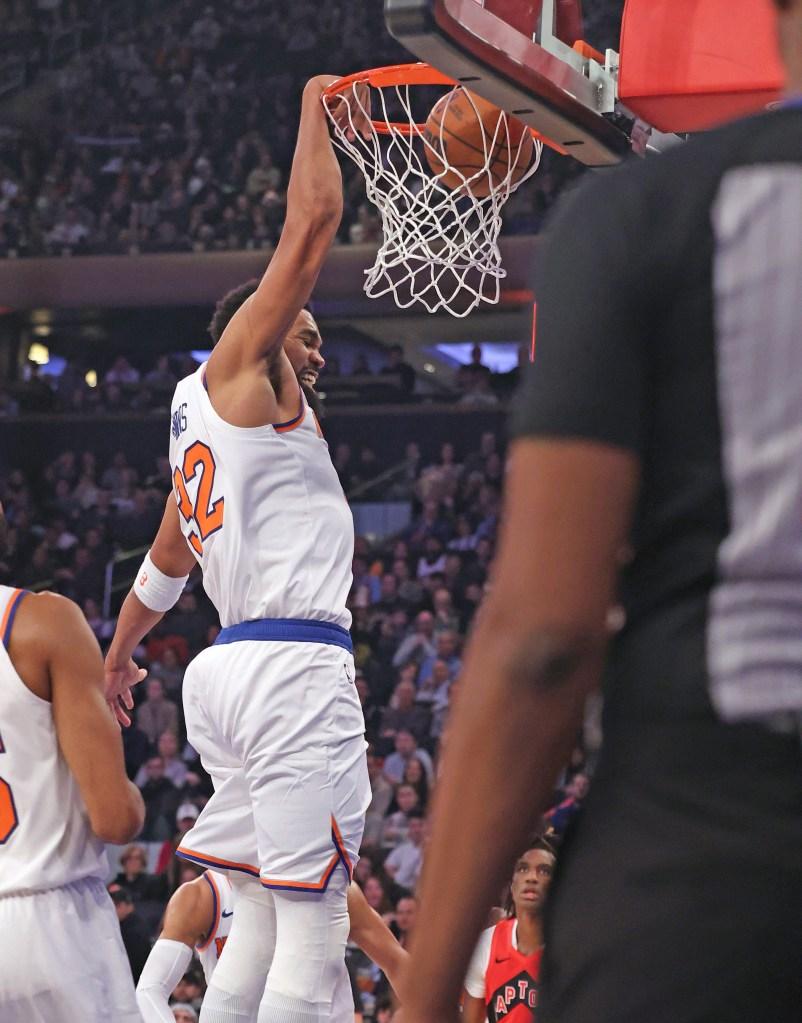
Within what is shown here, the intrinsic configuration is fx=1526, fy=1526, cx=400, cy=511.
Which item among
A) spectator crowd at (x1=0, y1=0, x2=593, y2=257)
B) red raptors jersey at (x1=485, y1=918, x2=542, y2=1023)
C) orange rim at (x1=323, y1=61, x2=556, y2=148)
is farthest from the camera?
spectator crowd at (x1=0, y1=0, x2=593, y2=257)

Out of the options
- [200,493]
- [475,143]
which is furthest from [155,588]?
[475,143]

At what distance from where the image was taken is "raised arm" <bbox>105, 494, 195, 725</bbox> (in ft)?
15.5

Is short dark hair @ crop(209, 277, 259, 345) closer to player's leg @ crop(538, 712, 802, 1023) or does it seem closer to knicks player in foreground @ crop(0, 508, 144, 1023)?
knicks player in foreground @ crop(0, 508, 144, 1023)

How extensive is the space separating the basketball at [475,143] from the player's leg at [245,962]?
2.23 meters

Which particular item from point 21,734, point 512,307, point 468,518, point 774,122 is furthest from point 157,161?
point 774,122

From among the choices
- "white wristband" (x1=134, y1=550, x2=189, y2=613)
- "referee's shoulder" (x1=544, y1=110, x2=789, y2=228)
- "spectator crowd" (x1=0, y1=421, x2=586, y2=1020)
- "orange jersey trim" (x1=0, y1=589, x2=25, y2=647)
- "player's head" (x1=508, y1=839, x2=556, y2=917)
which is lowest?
"spectator crowd" (x1=0, y1=421, x2=586, y2=1020)

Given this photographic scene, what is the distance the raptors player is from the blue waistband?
1.44 m

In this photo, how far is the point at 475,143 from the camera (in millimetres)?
4656

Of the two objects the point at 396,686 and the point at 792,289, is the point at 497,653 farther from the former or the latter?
the point at 396,686

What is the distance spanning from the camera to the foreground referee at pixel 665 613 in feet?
3.99

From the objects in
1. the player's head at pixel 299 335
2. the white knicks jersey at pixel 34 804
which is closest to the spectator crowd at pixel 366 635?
the player's head at pixel 299 335

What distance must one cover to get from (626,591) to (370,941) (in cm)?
375

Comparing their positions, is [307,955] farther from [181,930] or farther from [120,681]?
[181,930]

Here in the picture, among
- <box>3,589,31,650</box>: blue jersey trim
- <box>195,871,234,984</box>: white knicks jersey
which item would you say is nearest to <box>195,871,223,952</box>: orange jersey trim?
<box>195,871,234,984</box>: white knicks jersey
